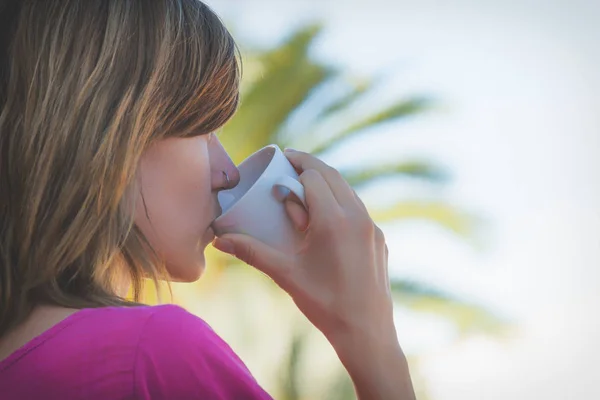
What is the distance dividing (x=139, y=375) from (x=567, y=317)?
27.6 ft

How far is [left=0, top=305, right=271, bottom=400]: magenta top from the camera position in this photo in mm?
899

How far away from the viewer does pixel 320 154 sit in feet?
20.1

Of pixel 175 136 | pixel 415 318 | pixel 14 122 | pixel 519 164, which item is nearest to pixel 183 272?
pixel 175 136

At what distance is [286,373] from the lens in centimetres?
586

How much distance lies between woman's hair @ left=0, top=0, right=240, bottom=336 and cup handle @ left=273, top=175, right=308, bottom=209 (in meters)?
0.16

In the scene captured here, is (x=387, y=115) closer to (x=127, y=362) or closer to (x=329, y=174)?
(x=329, y=174)

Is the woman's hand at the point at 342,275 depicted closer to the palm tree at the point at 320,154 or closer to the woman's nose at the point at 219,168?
the woman's nose at the point at 219,168

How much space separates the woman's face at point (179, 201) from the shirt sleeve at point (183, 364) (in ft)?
0.91

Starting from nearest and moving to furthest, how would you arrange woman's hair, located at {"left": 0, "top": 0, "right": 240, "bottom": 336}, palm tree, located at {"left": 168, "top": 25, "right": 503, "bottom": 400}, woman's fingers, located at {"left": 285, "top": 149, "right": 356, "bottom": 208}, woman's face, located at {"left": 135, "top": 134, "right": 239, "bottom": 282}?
woman's hair, located at {"left": 0, "top": 0, "right": 240, "bottom": 336}
woman's face, located at {"left": 135, "top": 134, "right": 239, "bottom": 282}
woman's fingers, located at {"left": 285, "top": 149, "right": 356, "bottom": 208}
palm tree, located at {"left": 168, "top": 25, "right": 503, "bottom": 400}

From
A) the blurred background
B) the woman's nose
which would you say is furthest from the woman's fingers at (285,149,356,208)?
the blurred background

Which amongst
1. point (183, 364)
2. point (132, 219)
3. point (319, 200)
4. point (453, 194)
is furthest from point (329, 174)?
point (453, 194)

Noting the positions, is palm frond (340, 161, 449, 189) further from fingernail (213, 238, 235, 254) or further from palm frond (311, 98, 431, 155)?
fingernail (213, 238, 235, 254)

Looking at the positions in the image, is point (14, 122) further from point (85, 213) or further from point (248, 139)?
point (248, 139)

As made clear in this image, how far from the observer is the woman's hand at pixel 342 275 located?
1212 millimetres
